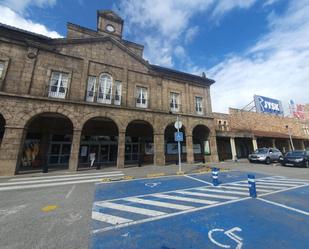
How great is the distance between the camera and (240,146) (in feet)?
88.4

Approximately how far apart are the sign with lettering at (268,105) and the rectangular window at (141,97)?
80.7 ft

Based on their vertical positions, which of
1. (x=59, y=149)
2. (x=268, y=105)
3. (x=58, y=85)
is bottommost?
(x=59, y=149)

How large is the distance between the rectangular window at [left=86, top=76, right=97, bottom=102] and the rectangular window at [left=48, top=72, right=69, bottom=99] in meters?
1.93

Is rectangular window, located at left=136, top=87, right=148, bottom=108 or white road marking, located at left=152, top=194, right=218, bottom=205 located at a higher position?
rectangular window, located at left=136, top=87, right=148, bottom=108

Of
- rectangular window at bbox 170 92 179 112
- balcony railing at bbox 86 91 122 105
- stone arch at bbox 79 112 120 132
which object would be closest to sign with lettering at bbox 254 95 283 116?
rectangular window at bbox 170 92 179 112

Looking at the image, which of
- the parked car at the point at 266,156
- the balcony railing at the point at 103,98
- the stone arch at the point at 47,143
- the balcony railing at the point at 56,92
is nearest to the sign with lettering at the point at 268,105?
the parked car at the point at 266,156

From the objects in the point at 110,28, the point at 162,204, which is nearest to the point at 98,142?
the point at 162,204

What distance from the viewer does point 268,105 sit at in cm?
3244

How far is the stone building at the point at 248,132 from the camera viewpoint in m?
23.8

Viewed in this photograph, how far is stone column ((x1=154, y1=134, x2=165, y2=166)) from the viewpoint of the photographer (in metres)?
16.5

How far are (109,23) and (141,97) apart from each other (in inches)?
424

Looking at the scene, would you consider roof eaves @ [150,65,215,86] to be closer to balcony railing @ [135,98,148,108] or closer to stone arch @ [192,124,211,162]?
balcony railing @ [135,98,148,108]

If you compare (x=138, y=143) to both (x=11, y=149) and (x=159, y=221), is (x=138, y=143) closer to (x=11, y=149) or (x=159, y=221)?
(x=11, y=149)

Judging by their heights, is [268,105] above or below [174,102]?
above
